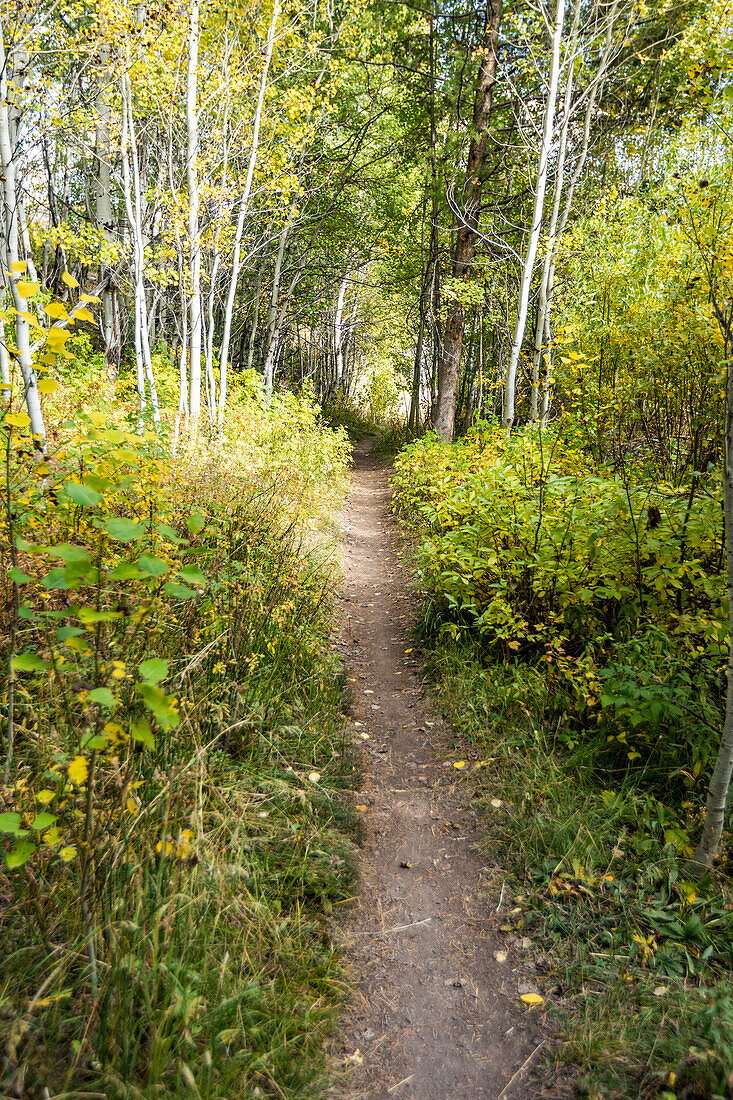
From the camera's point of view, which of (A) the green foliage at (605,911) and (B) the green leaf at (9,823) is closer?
(B) the green leaf at (9,823)

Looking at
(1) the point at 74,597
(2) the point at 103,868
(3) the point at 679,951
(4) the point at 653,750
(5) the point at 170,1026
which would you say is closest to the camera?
(5) the point at 170,1026

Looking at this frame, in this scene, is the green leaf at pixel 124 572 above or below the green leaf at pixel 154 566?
below

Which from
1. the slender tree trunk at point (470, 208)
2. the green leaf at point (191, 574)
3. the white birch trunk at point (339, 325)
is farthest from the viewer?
the white birch trunk at point (339, 325)

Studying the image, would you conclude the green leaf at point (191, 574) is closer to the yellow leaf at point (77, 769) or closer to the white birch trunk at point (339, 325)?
the yellow leaf at point (77, 769)

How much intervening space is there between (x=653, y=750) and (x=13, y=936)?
128 inches

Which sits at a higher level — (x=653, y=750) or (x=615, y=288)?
(x=615, y=288)

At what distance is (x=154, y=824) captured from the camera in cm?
240

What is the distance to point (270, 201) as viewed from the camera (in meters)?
10.9

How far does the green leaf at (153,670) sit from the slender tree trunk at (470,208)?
29.6ft

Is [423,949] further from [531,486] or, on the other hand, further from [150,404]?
[150,404]

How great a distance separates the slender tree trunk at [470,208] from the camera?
929 centimetres

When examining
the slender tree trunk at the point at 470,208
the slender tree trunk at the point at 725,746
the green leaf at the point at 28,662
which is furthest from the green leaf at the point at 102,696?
the slender tree trunk at the point at 470,208

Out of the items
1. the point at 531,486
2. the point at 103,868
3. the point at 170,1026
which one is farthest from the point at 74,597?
the point at 531,486

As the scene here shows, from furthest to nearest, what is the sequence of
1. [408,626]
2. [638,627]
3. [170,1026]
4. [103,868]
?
[408,626], [638,627], [103,868], [170,1026]
